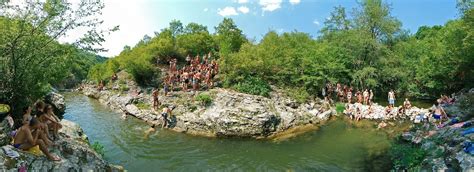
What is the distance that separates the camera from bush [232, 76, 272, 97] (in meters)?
27.3

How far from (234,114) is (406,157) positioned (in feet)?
34.6

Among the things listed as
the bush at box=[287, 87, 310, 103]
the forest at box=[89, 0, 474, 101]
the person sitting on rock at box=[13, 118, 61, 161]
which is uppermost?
the forest at box=[89, 0, 474, 101]

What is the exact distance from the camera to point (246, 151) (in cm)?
1944

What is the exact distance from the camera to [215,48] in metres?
41.9

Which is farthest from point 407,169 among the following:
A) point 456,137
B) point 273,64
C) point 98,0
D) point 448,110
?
point 273,64

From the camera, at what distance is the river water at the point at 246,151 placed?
17008 mm

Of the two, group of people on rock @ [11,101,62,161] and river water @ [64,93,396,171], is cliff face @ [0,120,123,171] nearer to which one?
group of people on rock @ [11,101,62,161]

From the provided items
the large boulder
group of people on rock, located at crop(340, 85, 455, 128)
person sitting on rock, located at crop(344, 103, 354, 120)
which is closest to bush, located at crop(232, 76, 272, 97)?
person sitting on rock, located at crop(344, 103, 354, 120)

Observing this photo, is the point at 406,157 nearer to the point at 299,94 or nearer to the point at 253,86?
the point at 253,86

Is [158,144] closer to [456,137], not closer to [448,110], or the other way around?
[456,137]

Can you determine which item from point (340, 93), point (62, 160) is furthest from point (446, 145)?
point (340, 93)

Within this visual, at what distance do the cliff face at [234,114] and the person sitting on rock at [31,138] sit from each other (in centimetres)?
1173

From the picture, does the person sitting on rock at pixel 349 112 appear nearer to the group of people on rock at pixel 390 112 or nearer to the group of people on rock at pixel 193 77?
the group of people on rock at pixel 390 112

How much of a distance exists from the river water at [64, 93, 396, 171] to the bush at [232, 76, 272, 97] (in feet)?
19.0
